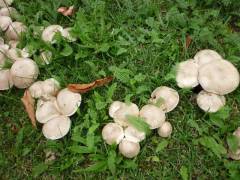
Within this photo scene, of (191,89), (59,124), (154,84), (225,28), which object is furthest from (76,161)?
(225,28)

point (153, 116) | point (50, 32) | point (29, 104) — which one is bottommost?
point (29, 104)

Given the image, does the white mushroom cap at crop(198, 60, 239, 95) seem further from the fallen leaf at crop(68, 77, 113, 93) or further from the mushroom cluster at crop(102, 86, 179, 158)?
the fallen leaf at crop(68, 77, 113, 93)

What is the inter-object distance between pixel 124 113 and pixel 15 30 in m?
1.98

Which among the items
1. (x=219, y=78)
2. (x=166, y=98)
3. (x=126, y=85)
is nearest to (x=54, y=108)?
(x=126, y=85)

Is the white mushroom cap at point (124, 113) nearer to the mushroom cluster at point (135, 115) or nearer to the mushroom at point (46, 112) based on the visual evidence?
the mushroom cluster at point (135, 115)

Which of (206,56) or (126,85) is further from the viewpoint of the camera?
(126,85)

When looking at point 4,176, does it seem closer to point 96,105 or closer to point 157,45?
point 96,105

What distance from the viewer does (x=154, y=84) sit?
4352mm

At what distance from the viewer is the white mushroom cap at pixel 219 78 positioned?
13.0 feet

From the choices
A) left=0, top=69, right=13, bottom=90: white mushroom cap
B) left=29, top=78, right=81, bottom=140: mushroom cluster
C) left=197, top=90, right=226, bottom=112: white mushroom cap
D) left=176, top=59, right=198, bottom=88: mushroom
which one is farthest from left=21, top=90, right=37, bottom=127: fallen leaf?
left=197, top=90, right=226, bottom=112: white mushroom cap

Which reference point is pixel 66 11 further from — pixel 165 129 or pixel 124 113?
pixel 165 129

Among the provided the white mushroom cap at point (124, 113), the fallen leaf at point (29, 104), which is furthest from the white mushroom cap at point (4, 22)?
the white mushroom cap at point (124, 113)

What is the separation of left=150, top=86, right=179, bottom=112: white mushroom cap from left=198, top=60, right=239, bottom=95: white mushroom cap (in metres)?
0.34

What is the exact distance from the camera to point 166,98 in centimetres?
404
